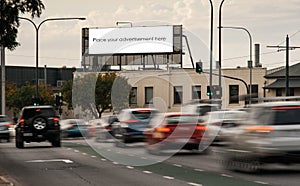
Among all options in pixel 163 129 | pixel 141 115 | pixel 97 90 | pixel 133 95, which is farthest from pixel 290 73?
pixel 163 129

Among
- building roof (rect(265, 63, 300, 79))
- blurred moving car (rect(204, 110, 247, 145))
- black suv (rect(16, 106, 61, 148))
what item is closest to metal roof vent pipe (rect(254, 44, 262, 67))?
building roof (rect(265, 63, 300, 79))

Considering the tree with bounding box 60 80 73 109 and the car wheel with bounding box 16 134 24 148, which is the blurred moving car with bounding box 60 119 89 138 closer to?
the car wheel with bounding box 16 134 24 148

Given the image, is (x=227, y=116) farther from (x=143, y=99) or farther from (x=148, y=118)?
(x=143, y=99)

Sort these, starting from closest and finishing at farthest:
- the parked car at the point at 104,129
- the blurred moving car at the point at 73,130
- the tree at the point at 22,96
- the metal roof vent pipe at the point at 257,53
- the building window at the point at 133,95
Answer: the parked car at the point at 104,129, the blurred moving car at the point at 73,130, the building window at the point at 133,95, the metal roof vent pipe at the point at 257,53, the tree at the point at 22,96

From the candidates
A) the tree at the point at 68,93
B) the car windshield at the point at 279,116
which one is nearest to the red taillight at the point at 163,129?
the car windshield at the point at 279,116

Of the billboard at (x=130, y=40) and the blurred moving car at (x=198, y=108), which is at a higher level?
the billboard at (x=130, y=40)

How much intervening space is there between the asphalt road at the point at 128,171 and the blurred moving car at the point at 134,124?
5365 millimetres

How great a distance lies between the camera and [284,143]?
20.2 metres

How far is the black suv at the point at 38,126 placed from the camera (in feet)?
124

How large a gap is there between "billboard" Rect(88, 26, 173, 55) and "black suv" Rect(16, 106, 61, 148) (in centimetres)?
4978

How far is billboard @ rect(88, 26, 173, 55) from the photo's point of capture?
8825 centimetres

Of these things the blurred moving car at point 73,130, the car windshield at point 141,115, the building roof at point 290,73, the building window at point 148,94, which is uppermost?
the building roof at point 290,73

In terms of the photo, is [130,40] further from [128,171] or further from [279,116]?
[279,116]

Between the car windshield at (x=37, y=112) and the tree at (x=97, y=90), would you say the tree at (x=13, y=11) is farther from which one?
the tree at (x=97, y=90)
